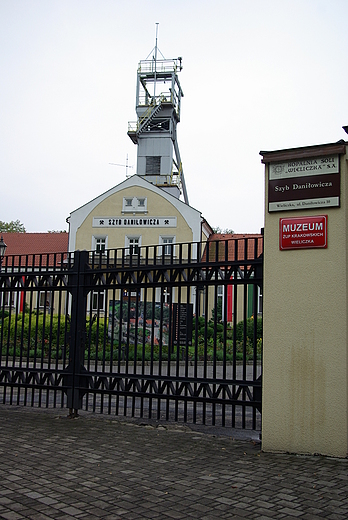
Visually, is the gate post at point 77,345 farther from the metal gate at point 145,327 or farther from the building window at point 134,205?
the building window at point 134,205

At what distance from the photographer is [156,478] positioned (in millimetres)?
4742

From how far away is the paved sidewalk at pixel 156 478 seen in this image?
3.96 m

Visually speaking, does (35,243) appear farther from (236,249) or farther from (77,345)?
(236,249)

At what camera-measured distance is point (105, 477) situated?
15.6ft

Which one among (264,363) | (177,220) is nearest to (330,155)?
(264,363)

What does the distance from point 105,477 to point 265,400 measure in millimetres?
2012

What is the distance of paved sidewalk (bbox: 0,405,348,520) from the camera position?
396 centimetres

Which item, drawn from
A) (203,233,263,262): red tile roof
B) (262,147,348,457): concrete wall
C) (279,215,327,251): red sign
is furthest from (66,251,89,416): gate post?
Result: (279,215,327,251): red sign

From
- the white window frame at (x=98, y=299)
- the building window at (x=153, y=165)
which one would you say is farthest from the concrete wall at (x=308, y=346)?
the building window at (x=153, y=165)

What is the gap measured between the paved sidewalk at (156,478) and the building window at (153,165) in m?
36.3

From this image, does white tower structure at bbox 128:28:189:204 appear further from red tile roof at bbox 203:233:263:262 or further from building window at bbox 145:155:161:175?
red tile roof at bbox 203:233:263:262

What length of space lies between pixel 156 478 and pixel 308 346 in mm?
2146

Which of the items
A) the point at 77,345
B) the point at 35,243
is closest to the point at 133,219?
A: the point at 35,243

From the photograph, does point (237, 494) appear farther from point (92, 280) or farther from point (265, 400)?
point (92, 280)
